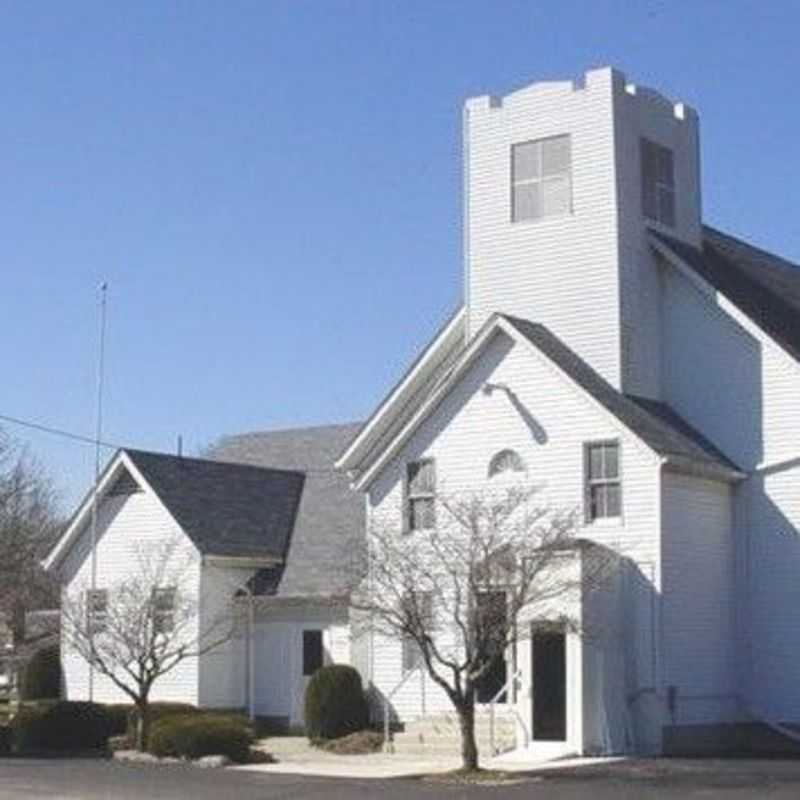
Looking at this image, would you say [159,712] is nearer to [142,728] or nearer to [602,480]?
[142,728]

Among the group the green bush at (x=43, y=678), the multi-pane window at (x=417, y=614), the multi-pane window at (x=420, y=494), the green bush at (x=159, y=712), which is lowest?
the green bush at (x=159, y=712)

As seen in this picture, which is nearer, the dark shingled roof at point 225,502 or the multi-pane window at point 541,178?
the multi-pane window at point 541,178

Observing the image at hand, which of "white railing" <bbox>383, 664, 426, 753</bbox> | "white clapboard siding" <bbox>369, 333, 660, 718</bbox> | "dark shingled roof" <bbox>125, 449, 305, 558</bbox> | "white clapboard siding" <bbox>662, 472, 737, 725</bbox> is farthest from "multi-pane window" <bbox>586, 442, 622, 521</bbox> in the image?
"dark shingled roof" <bbox>125, 449, 305, 558</bbox>

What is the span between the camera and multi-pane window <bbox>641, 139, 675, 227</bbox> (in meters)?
42.0

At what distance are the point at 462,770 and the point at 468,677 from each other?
1817 millimetres

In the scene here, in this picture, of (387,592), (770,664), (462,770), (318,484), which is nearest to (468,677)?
(462,770)

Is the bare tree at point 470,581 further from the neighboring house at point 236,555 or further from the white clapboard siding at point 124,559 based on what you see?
the white clapboard siding at point 124,559

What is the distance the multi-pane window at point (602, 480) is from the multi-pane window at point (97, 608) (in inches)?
527

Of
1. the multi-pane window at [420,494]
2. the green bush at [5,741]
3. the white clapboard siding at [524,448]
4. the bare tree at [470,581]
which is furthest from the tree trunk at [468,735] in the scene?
the green bush at [5,741]

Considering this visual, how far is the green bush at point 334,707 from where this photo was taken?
41.0 meters

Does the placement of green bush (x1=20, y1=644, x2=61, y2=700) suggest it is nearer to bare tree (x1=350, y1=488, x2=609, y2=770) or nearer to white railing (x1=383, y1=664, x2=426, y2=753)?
white railing (x1=383, y1=664, x2=426, y2=753)

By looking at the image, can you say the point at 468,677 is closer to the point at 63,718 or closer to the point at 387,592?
the point at 387,592

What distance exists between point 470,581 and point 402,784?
475cm

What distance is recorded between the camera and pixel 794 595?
128ft
